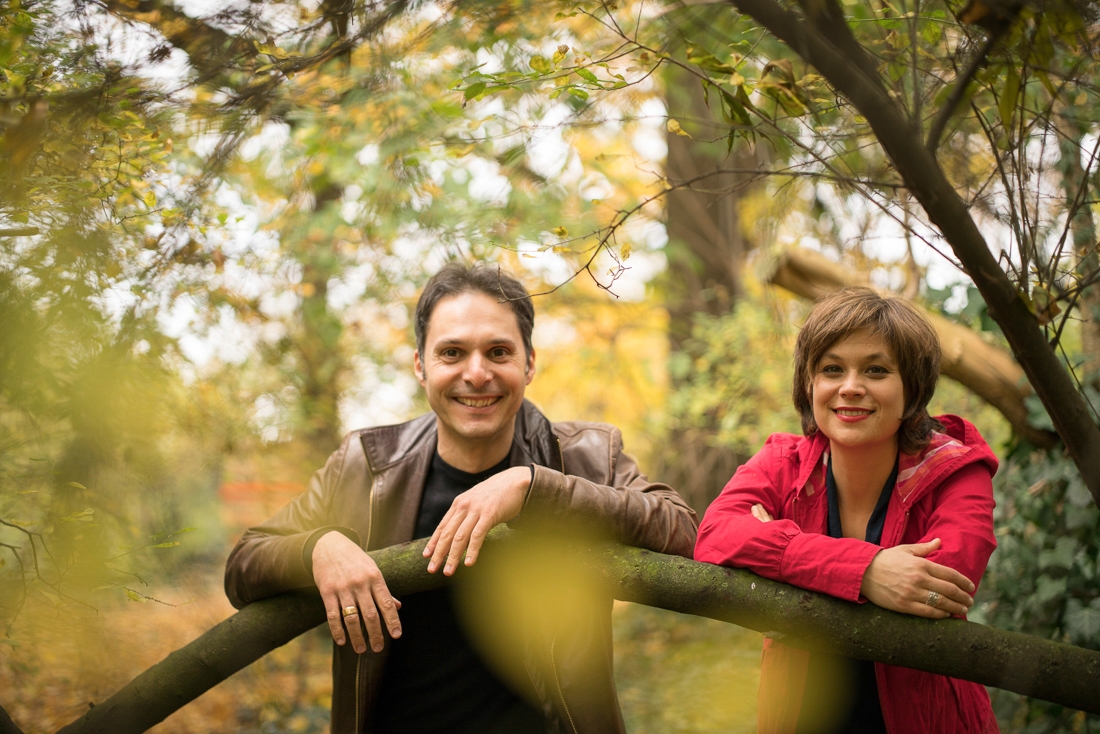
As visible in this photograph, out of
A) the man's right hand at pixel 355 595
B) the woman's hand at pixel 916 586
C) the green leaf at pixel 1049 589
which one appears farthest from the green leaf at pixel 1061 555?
the man's right hand at pixel 355 595

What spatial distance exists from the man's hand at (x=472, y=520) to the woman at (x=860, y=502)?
1.56 feet

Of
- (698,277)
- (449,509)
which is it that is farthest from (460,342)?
(698,277)

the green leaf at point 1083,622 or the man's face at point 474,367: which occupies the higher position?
the man's face at point 474,367

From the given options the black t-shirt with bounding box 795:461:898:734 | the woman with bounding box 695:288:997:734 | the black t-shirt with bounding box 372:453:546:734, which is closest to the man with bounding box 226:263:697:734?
the black t-shirt with bounding box 372:453:546:734

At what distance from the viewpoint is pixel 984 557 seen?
181 centimetres

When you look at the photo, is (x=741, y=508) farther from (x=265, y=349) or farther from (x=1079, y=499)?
(x=265, y=349)

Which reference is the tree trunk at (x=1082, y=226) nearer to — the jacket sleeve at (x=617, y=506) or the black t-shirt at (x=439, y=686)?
the jacket sleeve at (x=617, y=506)

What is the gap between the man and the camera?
2023 mm

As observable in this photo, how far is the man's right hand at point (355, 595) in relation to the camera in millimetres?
1878

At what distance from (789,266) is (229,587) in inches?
98.5

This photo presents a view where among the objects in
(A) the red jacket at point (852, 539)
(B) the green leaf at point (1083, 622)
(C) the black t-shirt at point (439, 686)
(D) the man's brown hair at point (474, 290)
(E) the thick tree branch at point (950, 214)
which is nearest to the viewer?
(E) the thick tree branch at point (950, 214)

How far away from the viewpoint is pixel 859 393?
6.39ft

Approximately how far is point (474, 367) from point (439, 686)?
903mm

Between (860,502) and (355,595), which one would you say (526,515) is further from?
(860,502)
